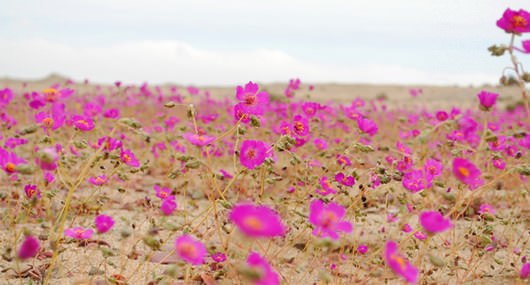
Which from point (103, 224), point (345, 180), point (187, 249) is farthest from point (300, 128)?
point (187, 249)

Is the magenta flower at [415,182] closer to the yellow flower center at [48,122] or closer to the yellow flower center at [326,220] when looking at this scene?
the yellow flower center at [326,220]

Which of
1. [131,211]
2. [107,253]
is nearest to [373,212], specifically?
[131,211]

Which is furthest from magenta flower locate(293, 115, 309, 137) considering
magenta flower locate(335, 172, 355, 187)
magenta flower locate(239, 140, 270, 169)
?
magenta flower locate(239, 140, 270, 169)

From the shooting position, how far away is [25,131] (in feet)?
5.21

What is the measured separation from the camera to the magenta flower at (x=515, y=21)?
5.18 feet

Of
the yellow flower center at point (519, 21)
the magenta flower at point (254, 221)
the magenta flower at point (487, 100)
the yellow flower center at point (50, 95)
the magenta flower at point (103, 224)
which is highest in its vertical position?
the yellow flower center at point (519, 21)

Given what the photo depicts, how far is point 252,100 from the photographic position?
1.89 m

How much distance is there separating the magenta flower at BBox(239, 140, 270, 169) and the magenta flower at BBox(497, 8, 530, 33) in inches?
39.9

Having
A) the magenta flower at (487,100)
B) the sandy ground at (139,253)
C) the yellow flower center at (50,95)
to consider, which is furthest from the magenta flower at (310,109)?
the yellow flower center at (50,95)

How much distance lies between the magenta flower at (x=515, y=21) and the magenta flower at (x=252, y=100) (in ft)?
3.13

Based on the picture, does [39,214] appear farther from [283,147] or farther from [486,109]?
[486,109]

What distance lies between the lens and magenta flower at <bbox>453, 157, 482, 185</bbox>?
1.25m

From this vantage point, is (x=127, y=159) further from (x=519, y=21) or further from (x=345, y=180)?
(x=519, y=21)

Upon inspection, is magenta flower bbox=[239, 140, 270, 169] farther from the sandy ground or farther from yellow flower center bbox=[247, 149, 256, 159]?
the sandy ground
